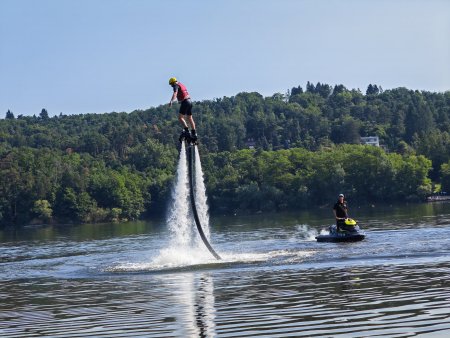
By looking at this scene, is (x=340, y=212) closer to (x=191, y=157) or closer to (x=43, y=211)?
(x=191, y=157)

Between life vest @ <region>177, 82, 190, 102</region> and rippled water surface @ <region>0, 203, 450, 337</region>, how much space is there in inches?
246

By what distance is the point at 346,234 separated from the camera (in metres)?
45.2

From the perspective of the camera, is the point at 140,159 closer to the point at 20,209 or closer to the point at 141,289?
the point at 20,209

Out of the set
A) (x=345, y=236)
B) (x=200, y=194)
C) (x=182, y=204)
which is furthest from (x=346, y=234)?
(x=182, y=204)

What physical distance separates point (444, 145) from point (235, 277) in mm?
135965

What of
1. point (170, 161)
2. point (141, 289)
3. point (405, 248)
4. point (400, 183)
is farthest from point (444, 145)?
point (141, 289)

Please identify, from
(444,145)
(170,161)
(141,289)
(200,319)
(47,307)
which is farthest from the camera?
(170,161)

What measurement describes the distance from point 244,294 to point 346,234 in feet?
68.8

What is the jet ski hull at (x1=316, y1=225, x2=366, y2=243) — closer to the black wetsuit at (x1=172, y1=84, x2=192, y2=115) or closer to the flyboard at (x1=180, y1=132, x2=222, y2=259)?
the flyboard at (x1=180, y1=132, x2=222, y2=259)

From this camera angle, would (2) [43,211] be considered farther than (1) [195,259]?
Yes

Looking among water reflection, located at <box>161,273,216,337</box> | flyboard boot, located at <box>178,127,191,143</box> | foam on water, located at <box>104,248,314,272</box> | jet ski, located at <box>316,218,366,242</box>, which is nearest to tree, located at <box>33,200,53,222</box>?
jet ski, located at <box>316,218,366,242</box>

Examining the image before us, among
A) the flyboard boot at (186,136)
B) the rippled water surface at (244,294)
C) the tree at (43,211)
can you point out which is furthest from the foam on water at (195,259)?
the tree at (43,211)

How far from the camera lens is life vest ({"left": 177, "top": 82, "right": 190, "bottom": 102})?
32.0 metres

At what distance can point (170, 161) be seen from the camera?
17625cm
